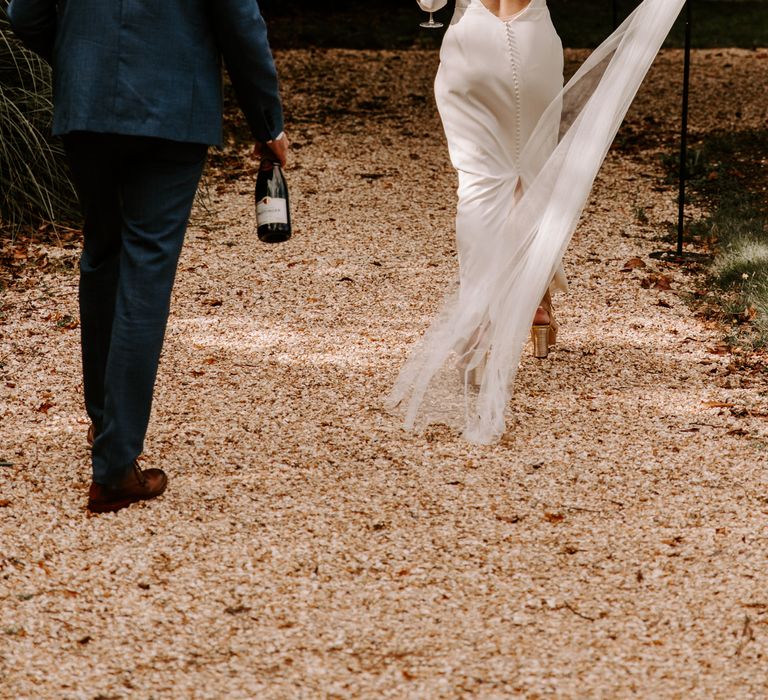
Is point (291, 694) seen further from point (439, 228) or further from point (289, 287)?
point (439, 228)

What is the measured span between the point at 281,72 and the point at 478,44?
802 cm

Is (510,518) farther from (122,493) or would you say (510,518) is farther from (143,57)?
(143,57)

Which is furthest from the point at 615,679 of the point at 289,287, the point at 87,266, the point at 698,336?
the point at 289,287

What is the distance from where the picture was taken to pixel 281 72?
11695mm

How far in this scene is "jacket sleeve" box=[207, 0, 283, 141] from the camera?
2.98m

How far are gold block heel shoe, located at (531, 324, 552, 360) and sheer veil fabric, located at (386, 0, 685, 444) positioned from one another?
55 centimetres

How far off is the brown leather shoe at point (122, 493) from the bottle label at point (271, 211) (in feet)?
2.81

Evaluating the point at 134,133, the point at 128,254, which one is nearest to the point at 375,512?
the point at 128,254

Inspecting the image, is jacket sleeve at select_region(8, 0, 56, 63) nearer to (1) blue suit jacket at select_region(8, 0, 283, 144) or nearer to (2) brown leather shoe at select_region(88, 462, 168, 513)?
(1) blue suit jacket at select_region(8, 0, 283, 144)

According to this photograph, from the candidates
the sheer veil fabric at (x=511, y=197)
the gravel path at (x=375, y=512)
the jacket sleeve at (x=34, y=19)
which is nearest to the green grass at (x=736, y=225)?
the gravel path at (x=375, y=512)

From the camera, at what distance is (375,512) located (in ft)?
11.3

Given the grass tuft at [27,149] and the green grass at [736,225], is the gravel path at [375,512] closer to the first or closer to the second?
the green grass at [736,225]

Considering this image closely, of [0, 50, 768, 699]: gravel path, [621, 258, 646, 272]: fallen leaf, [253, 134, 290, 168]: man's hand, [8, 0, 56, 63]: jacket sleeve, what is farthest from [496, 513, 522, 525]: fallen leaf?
[621, 258, 646, 272]: fallen leaf

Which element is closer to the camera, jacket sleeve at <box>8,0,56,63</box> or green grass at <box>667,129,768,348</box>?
jacket sleeve at <box>8,0,56,63</box>
